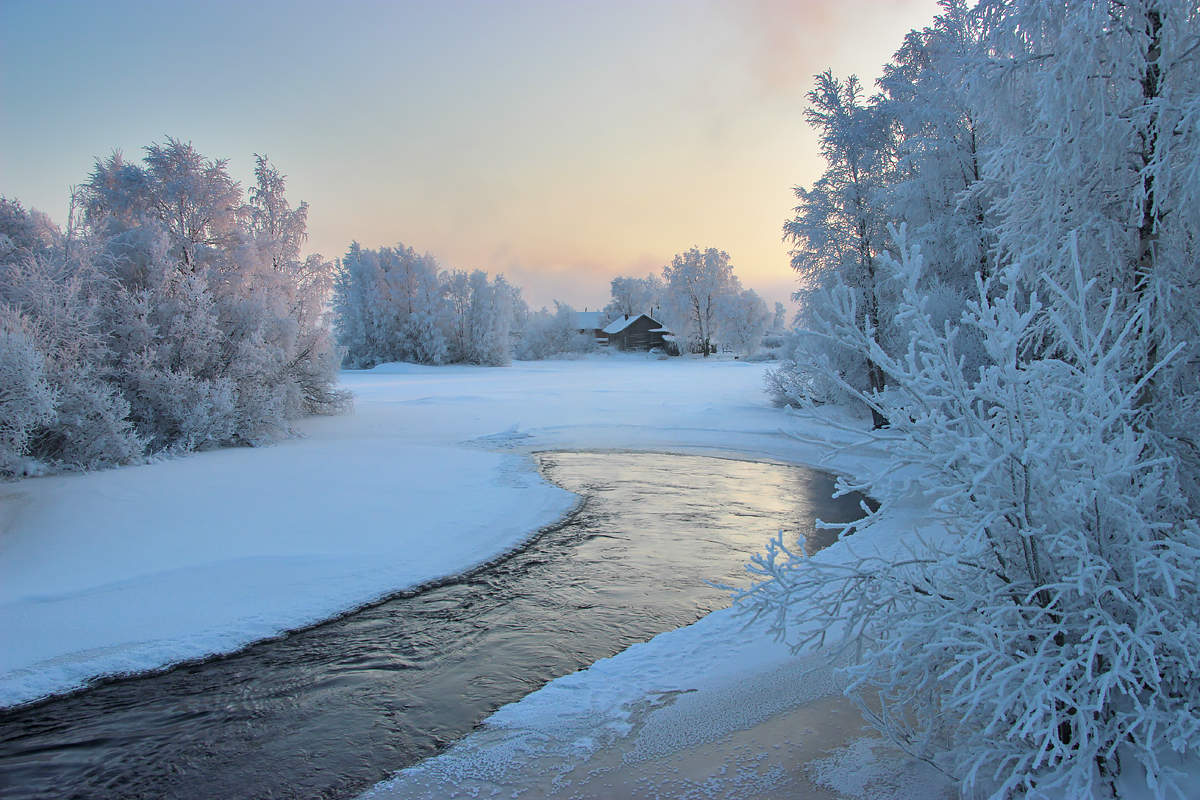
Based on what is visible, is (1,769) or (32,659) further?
(32,659)

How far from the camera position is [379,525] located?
8.77 m

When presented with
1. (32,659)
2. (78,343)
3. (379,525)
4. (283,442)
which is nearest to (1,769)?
(32,659)

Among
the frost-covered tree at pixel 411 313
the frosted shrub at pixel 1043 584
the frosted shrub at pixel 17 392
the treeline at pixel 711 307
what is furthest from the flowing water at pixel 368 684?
the treeline at pixel 711 307

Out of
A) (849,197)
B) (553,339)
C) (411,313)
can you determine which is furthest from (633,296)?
(849,197)

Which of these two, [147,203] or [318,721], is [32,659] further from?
[147,203]

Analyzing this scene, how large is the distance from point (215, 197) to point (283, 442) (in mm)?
6420

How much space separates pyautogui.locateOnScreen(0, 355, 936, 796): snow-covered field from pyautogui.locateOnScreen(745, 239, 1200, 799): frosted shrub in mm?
1580

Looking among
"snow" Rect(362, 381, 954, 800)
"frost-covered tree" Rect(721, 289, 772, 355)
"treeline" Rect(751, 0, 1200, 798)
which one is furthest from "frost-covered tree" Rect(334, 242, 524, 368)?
"snow" Rect(362, 381, 954, 800)

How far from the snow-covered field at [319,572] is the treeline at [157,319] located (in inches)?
37.4

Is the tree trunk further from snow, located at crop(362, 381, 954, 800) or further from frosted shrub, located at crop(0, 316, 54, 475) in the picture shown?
frosted shrub, located at crop(0, 316, 54, 475)

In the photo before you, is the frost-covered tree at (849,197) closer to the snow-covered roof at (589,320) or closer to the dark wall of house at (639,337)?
the dark wall of house at (639,337)

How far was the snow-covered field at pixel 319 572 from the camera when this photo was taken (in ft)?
14.6

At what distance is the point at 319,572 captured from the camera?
721 centimetres

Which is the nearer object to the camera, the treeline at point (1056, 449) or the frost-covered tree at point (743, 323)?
the treeline at point (1056, 449)
